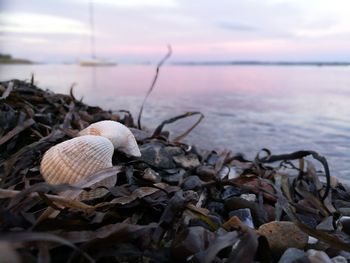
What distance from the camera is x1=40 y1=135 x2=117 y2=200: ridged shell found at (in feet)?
6.12

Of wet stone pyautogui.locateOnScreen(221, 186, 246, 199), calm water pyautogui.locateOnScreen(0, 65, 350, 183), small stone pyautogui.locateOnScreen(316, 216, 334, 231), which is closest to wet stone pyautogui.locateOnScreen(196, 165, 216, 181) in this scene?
wet stone pyautogui.locateOnScreen(221, 186, 246, 199)

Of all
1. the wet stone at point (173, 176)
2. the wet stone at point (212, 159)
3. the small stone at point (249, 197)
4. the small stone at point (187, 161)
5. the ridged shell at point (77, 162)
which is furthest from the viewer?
the wet stone at point (212, 159)

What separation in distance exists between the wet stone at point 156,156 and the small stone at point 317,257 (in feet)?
3.87

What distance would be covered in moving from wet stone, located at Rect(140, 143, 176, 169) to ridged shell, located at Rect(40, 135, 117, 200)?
19.8 inches

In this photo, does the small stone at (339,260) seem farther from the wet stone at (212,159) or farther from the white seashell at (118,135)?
the wet stone at (212,159)

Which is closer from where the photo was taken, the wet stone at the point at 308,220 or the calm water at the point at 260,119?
the wet stone at the point at 308,220

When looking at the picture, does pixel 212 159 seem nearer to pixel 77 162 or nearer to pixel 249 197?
pixel 249 197

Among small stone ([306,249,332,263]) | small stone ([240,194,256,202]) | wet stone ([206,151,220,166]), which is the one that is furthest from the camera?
wet stone ([206,151,220,166])

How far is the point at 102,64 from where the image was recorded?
102 ft

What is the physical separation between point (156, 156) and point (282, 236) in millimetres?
1122

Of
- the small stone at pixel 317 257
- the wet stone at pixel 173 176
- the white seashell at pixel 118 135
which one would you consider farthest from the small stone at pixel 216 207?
the small stone at pixel 317 257

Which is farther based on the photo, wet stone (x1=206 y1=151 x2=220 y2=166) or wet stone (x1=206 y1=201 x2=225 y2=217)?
wet stone (x1=206 y1=151 x2=220 y2=166)

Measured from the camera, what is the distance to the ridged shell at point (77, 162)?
1.87 metres

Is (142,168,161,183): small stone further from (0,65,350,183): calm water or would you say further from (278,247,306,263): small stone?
(0,65,350,183): calm water
